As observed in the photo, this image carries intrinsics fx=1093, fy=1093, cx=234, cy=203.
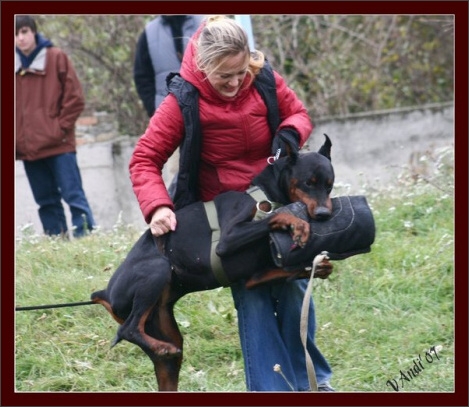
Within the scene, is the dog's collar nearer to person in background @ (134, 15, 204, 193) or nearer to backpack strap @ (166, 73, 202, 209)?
backpack strap @ (166, 73, 202, 209)

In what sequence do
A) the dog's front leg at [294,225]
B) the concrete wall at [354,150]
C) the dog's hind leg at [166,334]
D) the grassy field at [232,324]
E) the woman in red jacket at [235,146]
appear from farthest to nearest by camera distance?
the concrete wall at [354,150] → the grassy field at [232,324] → the dog's hind leg at [166,334] → the woman in red jacket at [235,146] → the dog's front leg at [294,225]

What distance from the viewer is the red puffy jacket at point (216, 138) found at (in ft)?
16.6

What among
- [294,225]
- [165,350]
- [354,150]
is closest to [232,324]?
[165,350]

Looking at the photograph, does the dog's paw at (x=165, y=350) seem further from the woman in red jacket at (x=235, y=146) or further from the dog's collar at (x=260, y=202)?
the dog's collar at (x=260, y=202)

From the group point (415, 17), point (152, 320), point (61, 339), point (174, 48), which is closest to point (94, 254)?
point (61, 339)

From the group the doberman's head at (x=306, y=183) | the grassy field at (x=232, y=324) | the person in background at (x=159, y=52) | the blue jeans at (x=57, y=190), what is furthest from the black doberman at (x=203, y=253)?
the blue jeans at (x=57, y=190)

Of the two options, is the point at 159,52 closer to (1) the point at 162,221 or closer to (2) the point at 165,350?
(1) the point at 162,221

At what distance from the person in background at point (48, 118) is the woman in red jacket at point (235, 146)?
14.7 ft

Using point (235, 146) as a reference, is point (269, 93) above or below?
above

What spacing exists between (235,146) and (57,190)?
A: 5.05 metres

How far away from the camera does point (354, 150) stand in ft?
39.7

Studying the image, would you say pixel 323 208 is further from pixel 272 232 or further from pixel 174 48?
pixel 174 48

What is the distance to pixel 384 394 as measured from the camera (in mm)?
5289

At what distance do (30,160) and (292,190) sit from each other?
16.8ft
